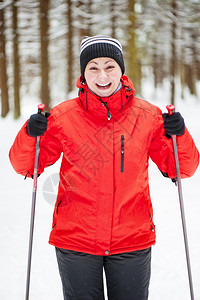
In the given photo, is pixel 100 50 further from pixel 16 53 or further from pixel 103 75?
pixel 16 53

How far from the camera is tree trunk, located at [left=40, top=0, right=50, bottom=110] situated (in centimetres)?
1303

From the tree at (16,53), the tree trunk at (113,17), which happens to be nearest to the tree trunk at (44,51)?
the tree at (16,53)

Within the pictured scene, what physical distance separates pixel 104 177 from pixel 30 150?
0.51 m

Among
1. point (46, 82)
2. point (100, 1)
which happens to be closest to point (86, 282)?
point (46, 82)

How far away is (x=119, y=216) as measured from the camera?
6.53ft

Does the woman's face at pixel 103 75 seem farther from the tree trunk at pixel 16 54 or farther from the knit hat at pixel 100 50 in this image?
the tree trunk at pixel 16 54

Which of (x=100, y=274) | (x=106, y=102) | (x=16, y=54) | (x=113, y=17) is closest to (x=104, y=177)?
(x=106, y=102)

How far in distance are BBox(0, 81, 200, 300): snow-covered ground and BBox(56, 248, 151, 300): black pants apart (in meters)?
0.87

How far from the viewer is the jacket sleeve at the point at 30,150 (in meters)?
2.12

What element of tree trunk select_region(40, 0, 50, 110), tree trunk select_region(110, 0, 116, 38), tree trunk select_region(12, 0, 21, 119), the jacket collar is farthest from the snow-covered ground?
tree trunk select_region(110, 0, 116, 38)

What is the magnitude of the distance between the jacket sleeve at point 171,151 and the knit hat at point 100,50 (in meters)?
0.47

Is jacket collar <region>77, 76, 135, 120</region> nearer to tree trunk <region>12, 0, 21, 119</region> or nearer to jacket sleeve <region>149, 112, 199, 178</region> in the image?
jacket sleeve <region>149, 112, 199, 178</region>

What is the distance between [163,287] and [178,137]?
77.6 inches

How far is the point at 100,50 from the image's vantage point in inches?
84.5
